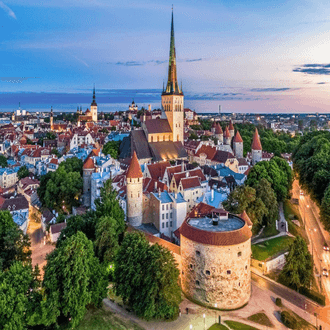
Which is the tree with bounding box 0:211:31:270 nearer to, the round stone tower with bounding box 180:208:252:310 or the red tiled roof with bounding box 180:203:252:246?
the round stone tower with bounding box 180:208:252:310

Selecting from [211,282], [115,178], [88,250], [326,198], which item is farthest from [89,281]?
[326,198]

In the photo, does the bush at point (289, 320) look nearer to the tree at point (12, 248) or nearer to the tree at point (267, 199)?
the tree at point (267, 199)

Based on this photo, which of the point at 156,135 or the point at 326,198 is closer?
the point at 326,198

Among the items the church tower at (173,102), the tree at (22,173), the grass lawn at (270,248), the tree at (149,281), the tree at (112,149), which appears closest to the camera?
the tree at (149,281)

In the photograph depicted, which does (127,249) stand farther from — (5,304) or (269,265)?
(269,265)

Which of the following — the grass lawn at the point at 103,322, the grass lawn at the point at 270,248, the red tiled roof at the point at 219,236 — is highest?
the red tiled roof at the point at 219,236

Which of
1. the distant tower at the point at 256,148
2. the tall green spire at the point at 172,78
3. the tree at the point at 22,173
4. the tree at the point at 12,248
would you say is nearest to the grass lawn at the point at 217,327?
the tree at the point at 12,248
